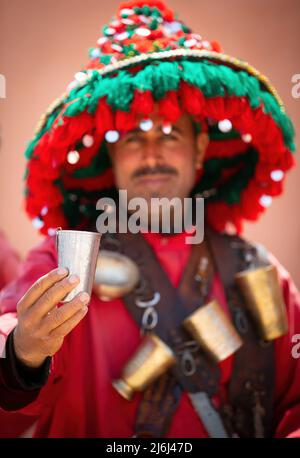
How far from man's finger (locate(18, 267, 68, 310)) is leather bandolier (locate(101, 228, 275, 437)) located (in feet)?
2.26

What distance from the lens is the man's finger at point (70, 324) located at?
139 cm

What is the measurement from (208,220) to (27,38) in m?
1.99

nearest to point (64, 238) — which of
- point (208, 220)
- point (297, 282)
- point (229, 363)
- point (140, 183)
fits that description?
point (140, 183)

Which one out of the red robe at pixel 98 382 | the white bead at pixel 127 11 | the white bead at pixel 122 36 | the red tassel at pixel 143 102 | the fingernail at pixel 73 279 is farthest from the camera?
the white bead at pixel 127 11

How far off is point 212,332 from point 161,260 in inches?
13.7

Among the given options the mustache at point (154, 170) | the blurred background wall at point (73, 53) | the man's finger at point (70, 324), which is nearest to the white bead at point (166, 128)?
the mustache at point (154, 170)

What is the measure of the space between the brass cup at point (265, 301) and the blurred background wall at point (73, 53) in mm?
1573

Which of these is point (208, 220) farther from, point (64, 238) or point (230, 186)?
point (64, 238)

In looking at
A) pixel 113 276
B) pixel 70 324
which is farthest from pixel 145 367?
pixel 70 324

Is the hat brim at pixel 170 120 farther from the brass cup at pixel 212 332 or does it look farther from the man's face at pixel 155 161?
the brass cup at pixel 212 332

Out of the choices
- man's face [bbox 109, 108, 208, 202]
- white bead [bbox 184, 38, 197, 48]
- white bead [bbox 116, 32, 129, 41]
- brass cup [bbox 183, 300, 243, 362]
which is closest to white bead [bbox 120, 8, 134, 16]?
white bead [bbox 116, 32, 129, 41]

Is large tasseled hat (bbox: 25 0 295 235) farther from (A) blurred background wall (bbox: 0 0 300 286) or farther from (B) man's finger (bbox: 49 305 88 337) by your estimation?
(A) blurred background wall (bbox: 0 0 300 286)

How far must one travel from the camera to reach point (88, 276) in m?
1.41

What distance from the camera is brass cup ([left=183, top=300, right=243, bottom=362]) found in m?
2.03
